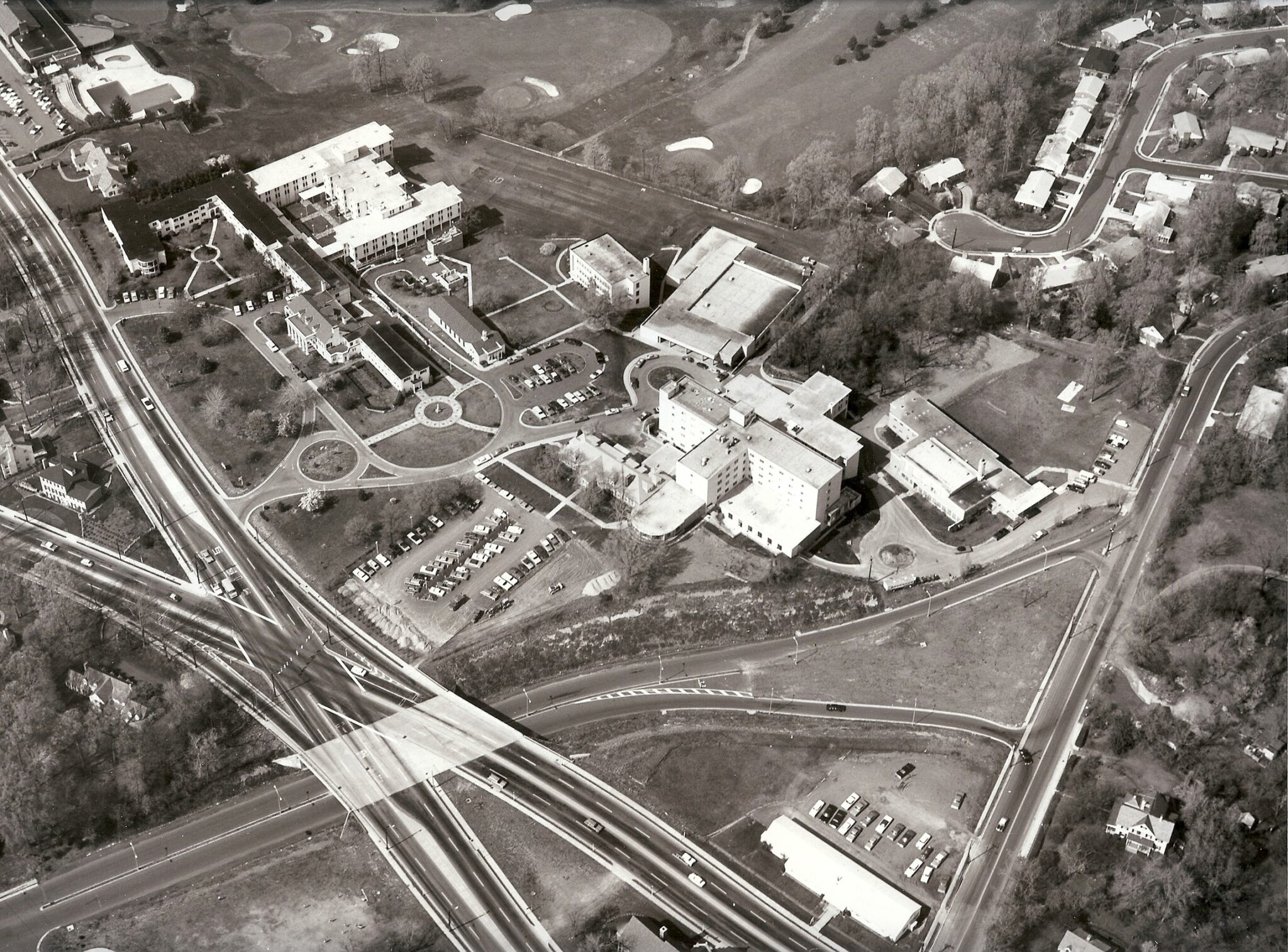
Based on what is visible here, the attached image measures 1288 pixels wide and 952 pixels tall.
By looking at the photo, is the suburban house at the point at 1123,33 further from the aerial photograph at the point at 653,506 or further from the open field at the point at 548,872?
the open field at the point at 548,872

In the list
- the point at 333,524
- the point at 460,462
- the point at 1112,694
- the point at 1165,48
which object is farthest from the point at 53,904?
the point at 1165,48

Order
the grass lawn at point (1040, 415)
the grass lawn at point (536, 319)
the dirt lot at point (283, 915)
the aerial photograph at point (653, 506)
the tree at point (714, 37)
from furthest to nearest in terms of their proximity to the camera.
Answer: the tree at point (714, 37) < the grass lawn at point (536, 319) < the grass lawn at point (1040, 415) < the aerial photograph at point (653, 506) < the dirt lot at point (283, 915)

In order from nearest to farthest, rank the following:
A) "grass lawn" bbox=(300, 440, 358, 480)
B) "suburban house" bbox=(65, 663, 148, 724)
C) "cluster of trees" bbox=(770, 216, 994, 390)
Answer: "suburban house" bbox=(65, 663, 148, 724), "grass lawn" bbox=(300, 440, 358, 480), "cluster of trees" bbox=(770, 216, 994, 390)

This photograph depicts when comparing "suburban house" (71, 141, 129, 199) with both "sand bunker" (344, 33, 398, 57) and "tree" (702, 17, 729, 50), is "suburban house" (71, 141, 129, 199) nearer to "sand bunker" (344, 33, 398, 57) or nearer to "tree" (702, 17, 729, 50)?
"sand bunker" (344, 33, 398, 57)

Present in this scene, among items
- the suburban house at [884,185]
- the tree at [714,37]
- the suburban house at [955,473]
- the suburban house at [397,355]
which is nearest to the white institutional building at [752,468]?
the suburban house at [955,473]

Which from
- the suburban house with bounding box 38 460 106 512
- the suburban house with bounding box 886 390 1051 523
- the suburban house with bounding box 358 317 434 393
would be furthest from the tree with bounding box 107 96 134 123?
the suburban house with bounding box 886 390 1051 523
